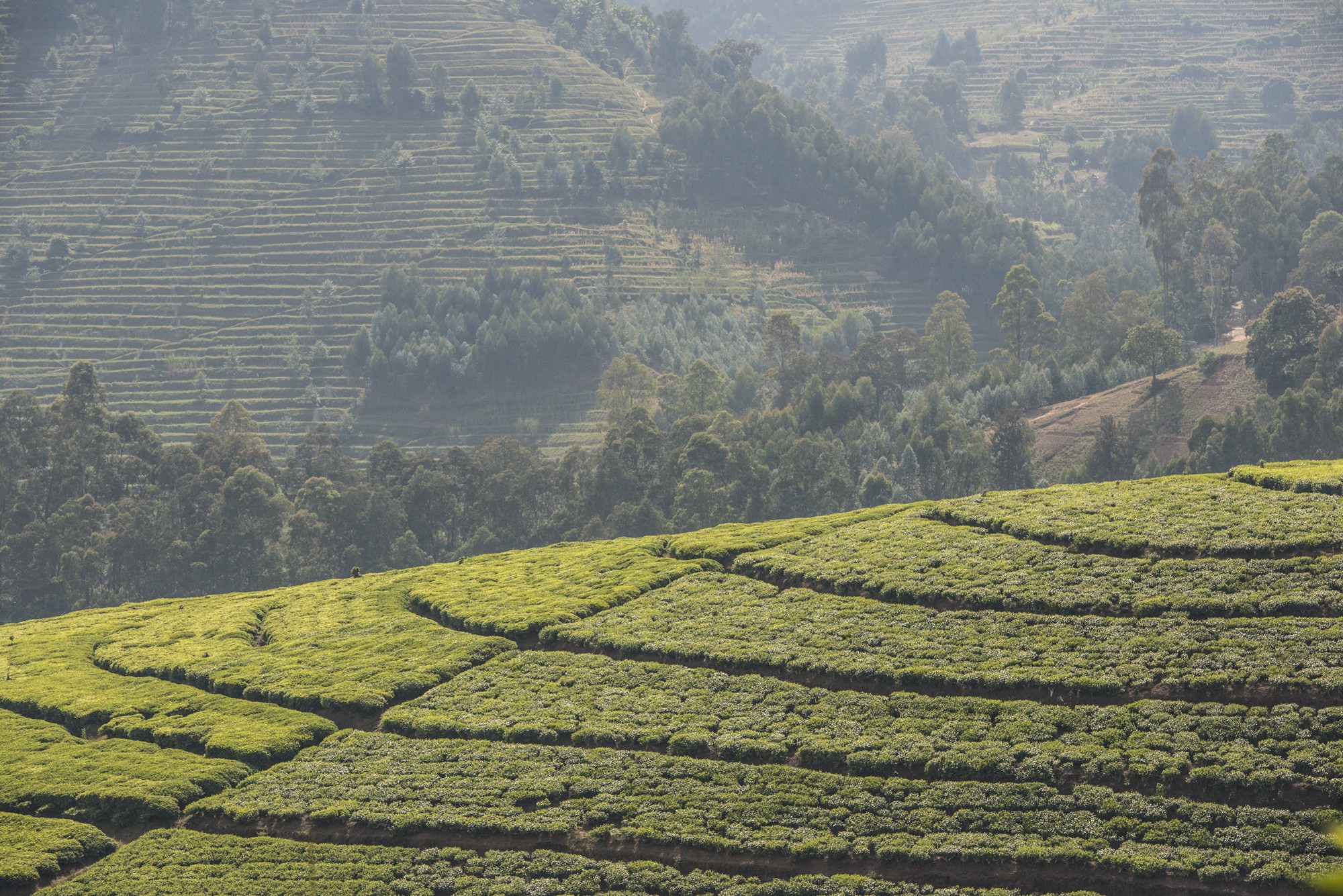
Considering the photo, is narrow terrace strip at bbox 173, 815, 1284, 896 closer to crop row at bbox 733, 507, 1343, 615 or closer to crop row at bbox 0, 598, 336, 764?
crop row at bbox 0, 598, 336, 764

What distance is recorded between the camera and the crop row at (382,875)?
38906 mm

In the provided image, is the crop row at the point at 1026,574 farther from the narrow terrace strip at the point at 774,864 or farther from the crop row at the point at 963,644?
the narrow terrace strip at the point at 774,864

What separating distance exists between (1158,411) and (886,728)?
90.5m

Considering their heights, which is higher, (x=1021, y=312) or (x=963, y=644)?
(x=1021, y=312)

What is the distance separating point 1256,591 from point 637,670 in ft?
74.8

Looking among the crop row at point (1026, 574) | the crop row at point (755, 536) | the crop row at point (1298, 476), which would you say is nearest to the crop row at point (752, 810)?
the crop row at point (1026, 574)

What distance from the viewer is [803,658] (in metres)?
50.1

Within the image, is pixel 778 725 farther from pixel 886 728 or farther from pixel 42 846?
pixel 42 846

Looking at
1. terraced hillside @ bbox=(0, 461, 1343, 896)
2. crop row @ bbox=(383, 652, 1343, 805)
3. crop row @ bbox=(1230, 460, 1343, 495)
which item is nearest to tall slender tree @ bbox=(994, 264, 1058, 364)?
crop row @ bbox=(1230, 460, 1343, 495)

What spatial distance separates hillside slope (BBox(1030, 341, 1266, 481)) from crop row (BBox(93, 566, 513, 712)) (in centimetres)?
7038

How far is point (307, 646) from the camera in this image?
6247cm

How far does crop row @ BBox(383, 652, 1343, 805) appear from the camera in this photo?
38.6 m

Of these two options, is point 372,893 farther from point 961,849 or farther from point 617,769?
point 961,849

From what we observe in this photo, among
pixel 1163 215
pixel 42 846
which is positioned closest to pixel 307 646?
pixel 42 846
